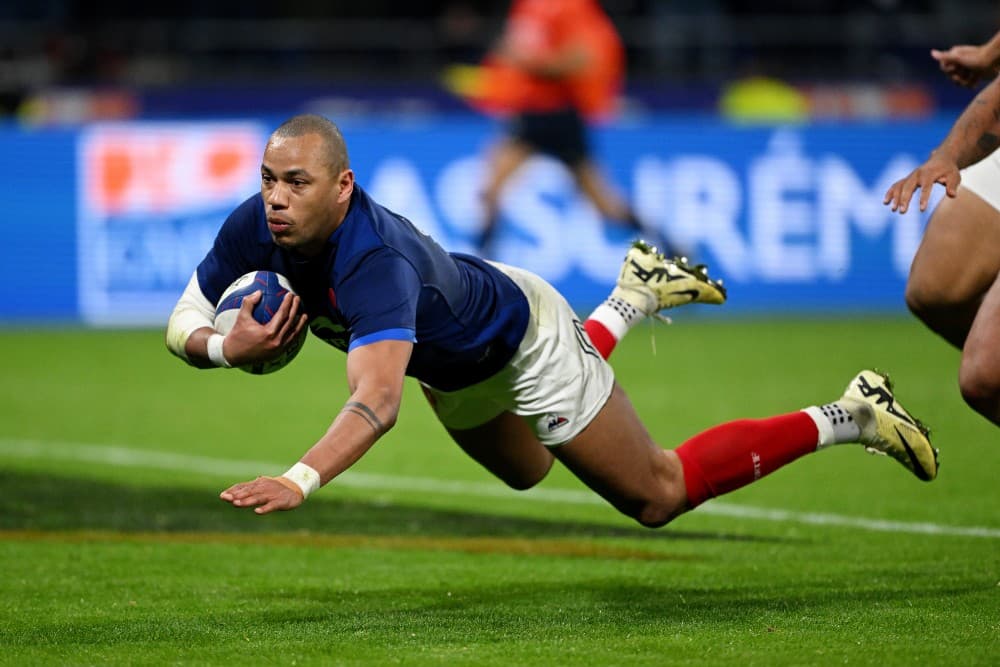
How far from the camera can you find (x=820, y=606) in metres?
5.93

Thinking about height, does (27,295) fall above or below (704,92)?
below

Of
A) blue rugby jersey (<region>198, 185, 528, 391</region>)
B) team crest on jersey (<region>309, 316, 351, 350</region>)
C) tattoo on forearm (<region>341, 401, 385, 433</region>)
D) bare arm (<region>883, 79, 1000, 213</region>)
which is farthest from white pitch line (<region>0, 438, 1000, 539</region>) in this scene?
tattoo on forearm (<region>341, 401, 385, 433</region>)

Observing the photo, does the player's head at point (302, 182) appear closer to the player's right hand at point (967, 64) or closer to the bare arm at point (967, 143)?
the bare arm at point (967, 143)

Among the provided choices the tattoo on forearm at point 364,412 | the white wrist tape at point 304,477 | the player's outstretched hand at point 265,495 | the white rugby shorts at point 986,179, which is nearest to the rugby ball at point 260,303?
the tattoo on forearm at point 364,412

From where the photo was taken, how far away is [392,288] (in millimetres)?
5230

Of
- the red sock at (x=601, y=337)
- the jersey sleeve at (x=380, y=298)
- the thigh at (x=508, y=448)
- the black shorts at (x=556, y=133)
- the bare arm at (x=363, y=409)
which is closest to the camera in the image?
the bare arm at (x=363, y=409)

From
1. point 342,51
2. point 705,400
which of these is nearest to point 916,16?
point 342,51

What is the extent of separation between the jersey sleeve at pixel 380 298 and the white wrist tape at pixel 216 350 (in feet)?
1.67

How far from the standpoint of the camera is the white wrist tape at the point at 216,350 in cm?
553

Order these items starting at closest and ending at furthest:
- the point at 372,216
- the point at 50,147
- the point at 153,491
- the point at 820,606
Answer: the point at 372,216 → the point at 820,606 → the point at 153,491 → the point at 50,147

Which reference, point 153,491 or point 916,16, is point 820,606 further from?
point 916,16

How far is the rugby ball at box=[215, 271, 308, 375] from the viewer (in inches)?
214

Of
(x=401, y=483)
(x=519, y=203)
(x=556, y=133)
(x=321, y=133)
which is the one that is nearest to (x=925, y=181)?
(x=321, y=133)

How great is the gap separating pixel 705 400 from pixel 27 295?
8.78 metres
